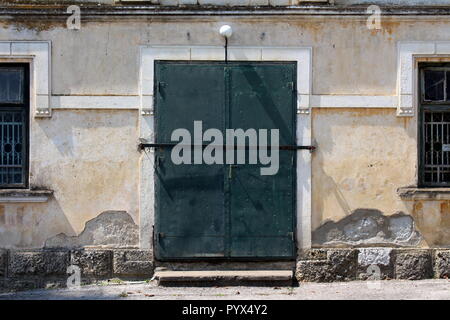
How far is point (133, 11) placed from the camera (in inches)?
440

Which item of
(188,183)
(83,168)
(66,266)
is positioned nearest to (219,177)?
(188,183)

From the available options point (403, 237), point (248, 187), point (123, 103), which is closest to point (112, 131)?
point (123, 103)

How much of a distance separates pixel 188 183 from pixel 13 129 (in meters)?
2.38

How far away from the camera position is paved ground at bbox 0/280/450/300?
10484mm

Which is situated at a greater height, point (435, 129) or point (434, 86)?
point (434, 86)

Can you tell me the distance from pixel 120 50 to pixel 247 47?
1641 millimetres

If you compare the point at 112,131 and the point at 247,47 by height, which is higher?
the point at 247,47

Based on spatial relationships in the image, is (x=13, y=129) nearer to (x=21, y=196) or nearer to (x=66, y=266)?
(x=21, y=196)

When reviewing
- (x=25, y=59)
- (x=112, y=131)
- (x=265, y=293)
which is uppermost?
(x=25, y=59)

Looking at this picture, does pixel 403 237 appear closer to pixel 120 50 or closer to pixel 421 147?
pixel 421 147

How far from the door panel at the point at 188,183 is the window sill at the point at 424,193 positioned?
2.36m

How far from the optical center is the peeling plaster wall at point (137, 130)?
36.8 ft

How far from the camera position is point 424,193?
11203 mm

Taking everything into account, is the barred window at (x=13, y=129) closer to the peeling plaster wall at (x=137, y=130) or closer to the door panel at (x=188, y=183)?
the peeling plaster wall at (x=137, y=130)
